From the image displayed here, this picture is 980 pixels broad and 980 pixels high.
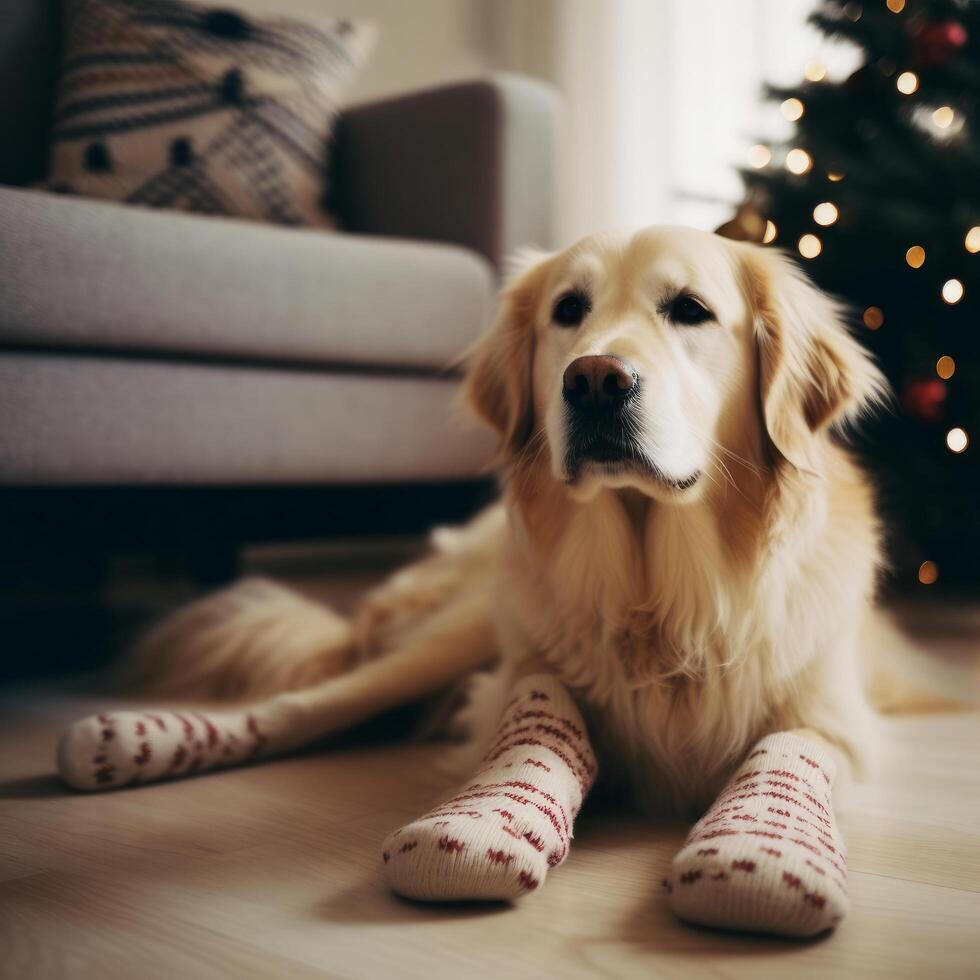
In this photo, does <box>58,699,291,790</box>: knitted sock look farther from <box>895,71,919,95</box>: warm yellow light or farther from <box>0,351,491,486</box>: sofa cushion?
<box>895,71,919,95</box>: warm yellow light

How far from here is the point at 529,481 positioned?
1.33 metres

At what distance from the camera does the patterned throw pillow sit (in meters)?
2.38

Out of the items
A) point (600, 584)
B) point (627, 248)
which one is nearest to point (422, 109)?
point (627, 248)

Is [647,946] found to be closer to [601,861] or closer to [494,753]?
[601,861]

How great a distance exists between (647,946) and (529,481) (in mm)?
641

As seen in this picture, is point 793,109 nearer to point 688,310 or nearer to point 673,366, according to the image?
point 688,310

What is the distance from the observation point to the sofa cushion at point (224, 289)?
1718mm

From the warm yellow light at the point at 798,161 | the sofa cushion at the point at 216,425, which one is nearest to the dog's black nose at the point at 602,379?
the sofa cushion at the point at 216,425

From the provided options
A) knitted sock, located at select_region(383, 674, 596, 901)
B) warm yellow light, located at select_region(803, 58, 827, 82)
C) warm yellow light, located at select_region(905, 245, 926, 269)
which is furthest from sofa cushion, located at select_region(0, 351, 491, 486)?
warm yellow light, located at select_region(803, 58, 827, 82)

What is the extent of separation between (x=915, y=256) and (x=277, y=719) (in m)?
1.87

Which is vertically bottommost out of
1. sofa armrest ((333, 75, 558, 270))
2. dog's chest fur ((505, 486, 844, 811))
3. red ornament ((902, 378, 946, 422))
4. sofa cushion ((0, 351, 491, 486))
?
dog's chest fur ((505, 486, 844, 811))

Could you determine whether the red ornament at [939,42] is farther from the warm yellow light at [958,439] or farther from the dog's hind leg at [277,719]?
the dog's hind leg at [277,719]

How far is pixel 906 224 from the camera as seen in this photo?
2289mm

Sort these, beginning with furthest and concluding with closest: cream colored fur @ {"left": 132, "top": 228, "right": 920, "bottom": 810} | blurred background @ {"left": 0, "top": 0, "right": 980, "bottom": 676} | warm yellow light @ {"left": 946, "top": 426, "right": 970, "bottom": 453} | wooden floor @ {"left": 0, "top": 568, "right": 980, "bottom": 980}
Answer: warm yellow light @ {"left": 946, "top": 426, "right": 970, "bottom": 453} → blurred background @ {"left": 0, "top": 0, "right": 980, "bottom": 676} → cream colored fur @ {"left": 132, "top": 228, "right": 920, "bottom": 810} → wooden floor @ {"left": 0, "top": 568, "right": 980, "bottom": 980}
